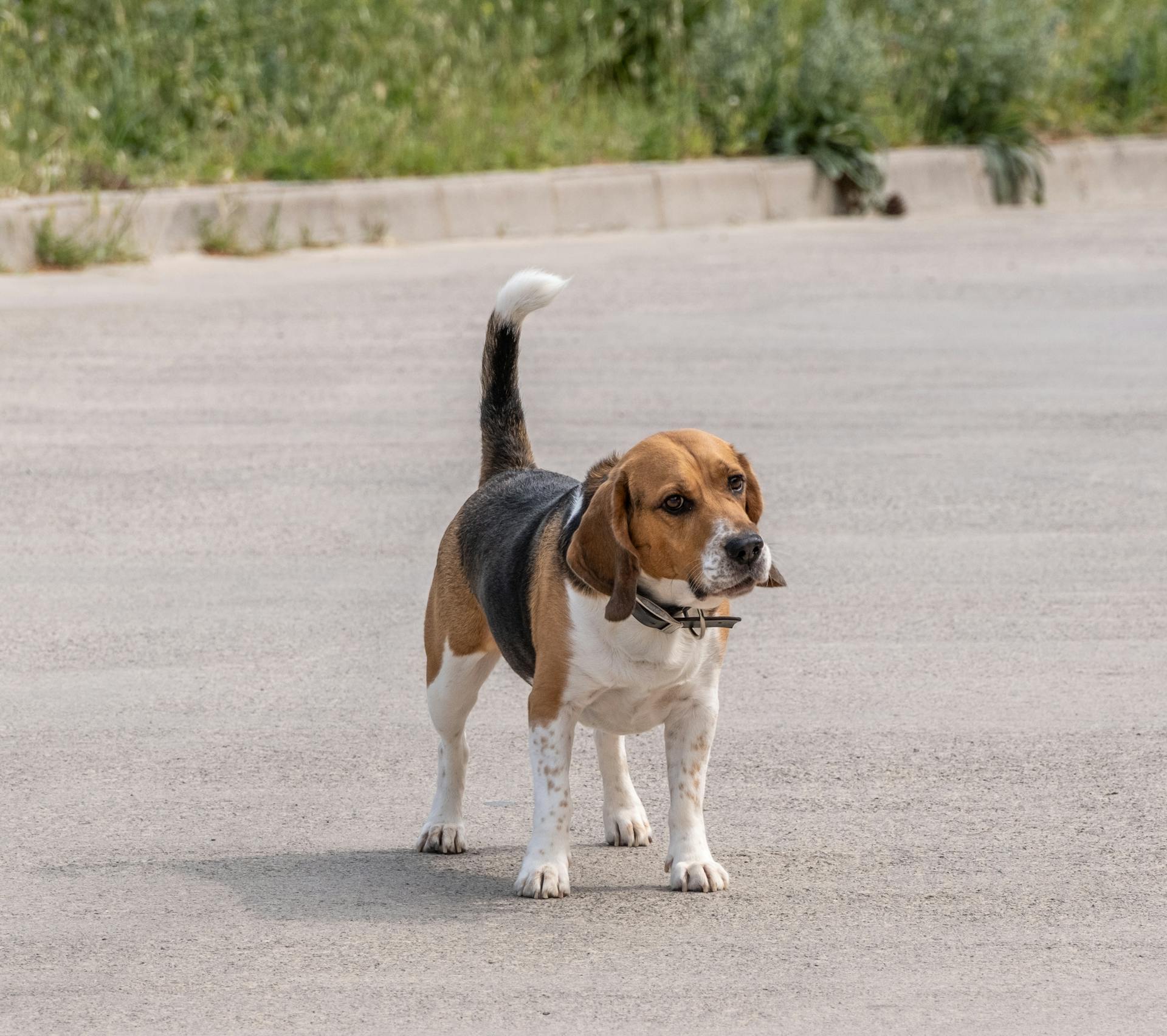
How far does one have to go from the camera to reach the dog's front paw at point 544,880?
4012 mm

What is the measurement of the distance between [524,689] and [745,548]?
6.10 feet

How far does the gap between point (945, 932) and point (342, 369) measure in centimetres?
577

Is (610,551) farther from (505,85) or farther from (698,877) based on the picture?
(505,85)

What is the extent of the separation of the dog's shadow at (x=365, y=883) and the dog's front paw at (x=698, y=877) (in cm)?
33

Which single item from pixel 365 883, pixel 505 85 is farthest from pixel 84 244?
pixel 365 883

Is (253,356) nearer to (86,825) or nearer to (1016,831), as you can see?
(86,825)

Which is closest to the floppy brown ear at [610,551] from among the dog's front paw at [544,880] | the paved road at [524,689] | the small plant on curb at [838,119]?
the dog's front paw at [544,880]

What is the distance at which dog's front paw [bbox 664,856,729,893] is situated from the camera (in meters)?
4.05

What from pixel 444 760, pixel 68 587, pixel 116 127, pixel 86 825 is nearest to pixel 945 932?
pixel 444 760

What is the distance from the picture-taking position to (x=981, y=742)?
16.3 ft

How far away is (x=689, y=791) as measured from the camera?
4.09 meters

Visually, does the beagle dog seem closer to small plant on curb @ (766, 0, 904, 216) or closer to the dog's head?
the dog's head

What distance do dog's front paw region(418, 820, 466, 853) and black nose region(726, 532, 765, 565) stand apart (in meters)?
1.02

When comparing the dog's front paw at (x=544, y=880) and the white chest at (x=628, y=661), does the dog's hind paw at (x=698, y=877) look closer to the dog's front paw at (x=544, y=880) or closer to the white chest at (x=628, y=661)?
the dog's front paw at (x=544, y=880)
